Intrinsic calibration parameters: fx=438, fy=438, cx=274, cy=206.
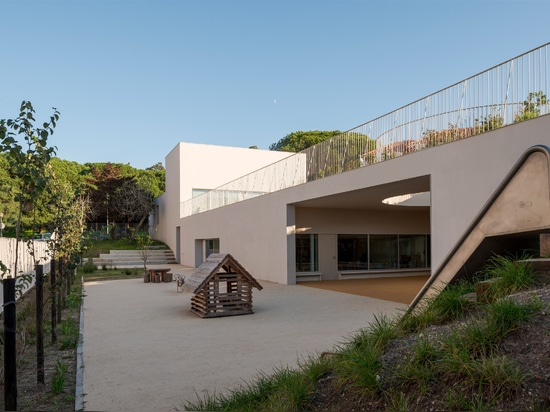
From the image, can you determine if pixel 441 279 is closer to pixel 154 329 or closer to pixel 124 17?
pixel 154 329

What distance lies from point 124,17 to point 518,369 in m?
10.6

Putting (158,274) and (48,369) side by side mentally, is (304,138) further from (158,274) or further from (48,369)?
(48,369)

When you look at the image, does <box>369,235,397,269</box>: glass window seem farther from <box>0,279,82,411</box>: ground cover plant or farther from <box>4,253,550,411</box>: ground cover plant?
<box>4,253,550,411</box>: ground cover plant

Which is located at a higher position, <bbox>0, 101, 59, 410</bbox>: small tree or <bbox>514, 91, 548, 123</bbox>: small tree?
<bbox>514, 91, 548, 123</bbox>: small tree

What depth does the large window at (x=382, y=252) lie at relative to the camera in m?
19.0

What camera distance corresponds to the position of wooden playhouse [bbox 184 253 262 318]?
972 centimetres

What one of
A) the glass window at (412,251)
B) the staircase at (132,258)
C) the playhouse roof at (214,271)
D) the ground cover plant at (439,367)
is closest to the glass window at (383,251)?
the glass window at (412,251)

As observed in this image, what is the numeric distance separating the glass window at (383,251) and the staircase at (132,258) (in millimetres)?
16084

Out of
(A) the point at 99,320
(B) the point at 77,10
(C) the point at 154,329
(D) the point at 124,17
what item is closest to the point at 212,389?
(C) the point at 154,329

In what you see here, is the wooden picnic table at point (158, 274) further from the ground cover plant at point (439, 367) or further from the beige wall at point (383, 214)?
the ground cover plant at point (439, 367)

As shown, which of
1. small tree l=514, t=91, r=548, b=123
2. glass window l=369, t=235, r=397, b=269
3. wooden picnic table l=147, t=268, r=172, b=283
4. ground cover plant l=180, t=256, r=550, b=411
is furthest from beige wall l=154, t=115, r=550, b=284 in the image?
ground cover plant l=180, t=256, r=550, b=411

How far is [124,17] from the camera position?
1031 centimetres

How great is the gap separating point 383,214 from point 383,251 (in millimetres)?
1711

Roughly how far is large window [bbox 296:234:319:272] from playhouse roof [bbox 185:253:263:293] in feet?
25.2
